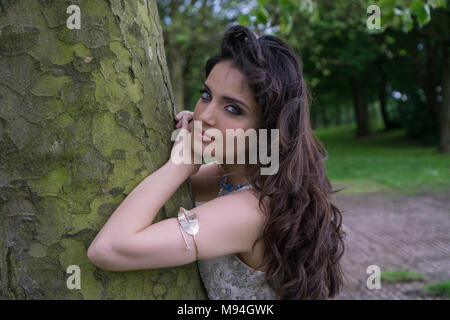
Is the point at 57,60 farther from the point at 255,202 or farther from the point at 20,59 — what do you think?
the point at 255,202

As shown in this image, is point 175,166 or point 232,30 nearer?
point 175,166

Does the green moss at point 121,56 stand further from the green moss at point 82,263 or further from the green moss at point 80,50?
the green moss at point 82,263

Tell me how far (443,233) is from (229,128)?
5.61m

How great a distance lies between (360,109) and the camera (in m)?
24.7

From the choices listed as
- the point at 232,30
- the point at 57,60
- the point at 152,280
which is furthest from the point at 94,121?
the point at 232,30

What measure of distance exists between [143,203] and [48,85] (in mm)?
490

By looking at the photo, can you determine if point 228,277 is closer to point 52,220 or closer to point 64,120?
point 52,220

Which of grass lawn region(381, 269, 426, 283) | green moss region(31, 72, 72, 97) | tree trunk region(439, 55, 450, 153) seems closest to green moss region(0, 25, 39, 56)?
green moss region(31, 72, 72, 97)

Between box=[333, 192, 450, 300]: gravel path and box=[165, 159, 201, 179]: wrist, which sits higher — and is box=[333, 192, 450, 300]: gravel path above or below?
below

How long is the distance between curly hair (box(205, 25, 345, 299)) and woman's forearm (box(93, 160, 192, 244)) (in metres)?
0.33

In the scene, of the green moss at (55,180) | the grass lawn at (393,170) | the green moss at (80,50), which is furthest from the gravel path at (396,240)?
the green moss at (80,50)

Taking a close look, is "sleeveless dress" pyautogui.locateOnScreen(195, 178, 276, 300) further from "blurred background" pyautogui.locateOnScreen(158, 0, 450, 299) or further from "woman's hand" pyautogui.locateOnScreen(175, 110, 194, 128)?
"blurred background" pyautogui.locateOnScreen(158, 0, 450, 299)

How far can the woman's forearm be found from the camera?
1313 millimetres

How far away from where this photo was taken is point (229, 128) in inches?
60.8
